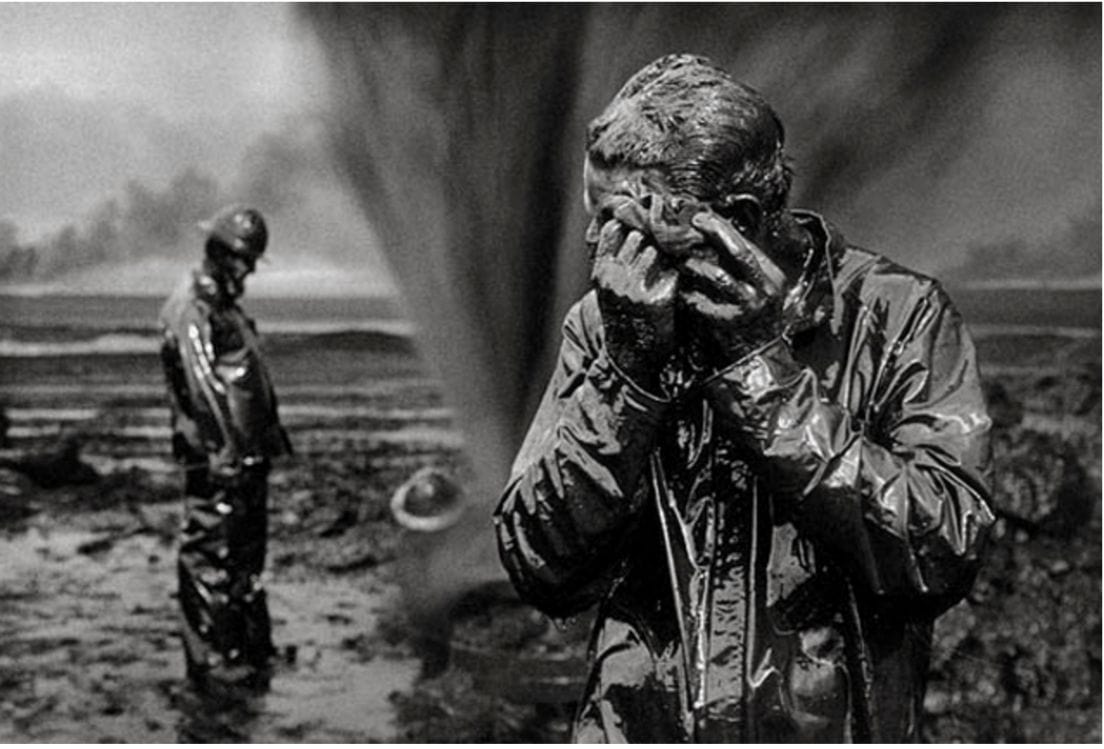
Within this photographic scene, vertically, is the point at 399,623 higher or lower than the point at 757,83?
lower

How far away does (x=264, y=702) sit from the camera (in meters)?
5.80

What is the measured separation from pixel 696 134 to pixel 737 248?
0.10 metres

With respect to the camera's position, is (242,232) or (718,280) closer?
(718,280)

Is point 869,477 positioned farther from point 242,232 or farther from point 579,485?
point 242,232

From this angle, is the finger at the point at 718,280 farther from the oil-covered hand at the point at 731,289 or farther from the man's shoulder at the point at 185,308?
the man's shoulder at the point at 185,308

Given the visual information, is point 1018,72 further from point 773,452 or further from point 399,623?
point 773,452

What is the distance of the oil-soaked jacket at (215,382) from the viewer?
5.61 m

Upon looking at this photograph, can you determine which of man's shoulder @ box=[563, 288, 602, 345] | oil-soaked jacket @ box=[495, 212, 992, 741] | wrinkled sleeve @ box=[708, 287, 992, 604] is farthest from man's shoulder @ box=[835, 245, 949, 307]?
man's shoulder @ box=[563, 288, 602, 345]

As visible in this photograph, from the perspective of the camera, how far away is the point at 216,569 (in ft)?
18.9

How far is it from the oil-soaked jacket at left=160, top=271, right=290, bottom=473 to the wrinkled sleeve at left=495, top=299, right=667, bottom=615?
4.18 m

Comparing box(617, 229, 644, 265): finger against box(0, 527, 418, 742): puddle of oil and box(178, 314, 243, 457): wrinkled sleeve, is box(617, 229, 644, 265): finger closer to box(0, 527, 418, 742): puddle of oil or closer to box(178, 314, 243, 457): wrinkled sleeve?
box(178, 314, 243, 457): wrinkled sleeve

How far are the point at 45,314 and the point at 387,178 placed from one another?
1.31m

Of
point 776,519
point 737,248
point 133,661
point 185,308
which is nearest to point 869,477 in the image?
point 776,519

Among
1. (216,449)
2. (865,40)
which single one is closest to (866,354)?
(216,449)
